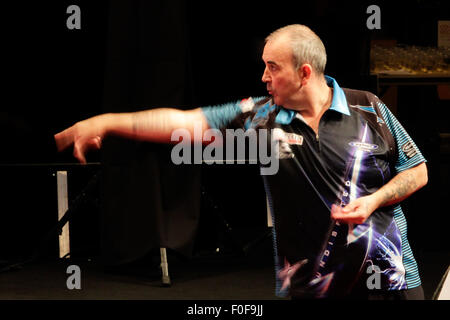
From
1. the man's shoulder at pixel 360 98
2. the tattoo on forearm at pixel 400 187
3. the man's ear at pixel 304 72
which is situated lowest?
the tattoo on forearm at pixel 400 187

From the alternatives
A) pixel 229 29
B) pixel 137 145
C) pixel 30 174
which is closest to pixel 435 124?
pixel 229 29

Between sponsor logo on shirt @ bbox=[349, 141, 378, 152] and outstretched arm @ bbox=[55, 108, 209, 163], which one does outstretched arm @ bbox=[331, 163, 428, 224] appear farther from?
outstretched arm @ bbox=[55, 108, 209, 163]

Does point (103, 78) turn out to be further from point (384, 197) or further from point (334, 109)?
point (384, 197)

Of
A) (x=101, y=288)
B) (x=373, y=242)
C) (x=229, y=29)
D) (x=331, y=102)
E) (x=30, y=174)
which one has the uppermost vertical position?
(x=229, y=29)

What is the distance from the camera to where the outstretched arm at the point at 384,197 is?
2.10m

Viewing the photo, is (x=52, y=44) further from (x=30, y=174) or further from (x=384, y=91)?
(x=384, y=91)

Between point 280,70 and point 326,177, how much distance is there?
38 centimetres

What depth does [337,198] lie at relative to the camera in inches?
89.7

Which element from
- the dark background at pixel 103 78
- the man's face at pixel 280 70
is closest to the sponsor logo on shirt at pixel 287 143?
the man's face at pixel 280 70

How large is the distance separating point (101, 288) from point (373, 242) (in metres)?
2.54

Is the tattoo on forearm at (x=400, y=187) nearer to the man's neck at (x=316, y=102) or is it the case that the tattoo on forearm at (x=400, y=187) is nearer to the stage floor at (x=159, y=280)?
the man's neck at (x=316, y=102)

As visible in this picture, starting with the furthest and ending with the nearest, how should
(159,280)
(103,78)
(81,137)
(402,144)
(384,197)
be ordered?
(103,78) → (159,280) → (402,144) → (384,197) → (81,137)

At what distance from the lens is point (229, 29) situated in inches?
226

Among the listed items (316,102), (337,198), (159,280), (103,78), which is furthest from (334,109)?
(103,78)
